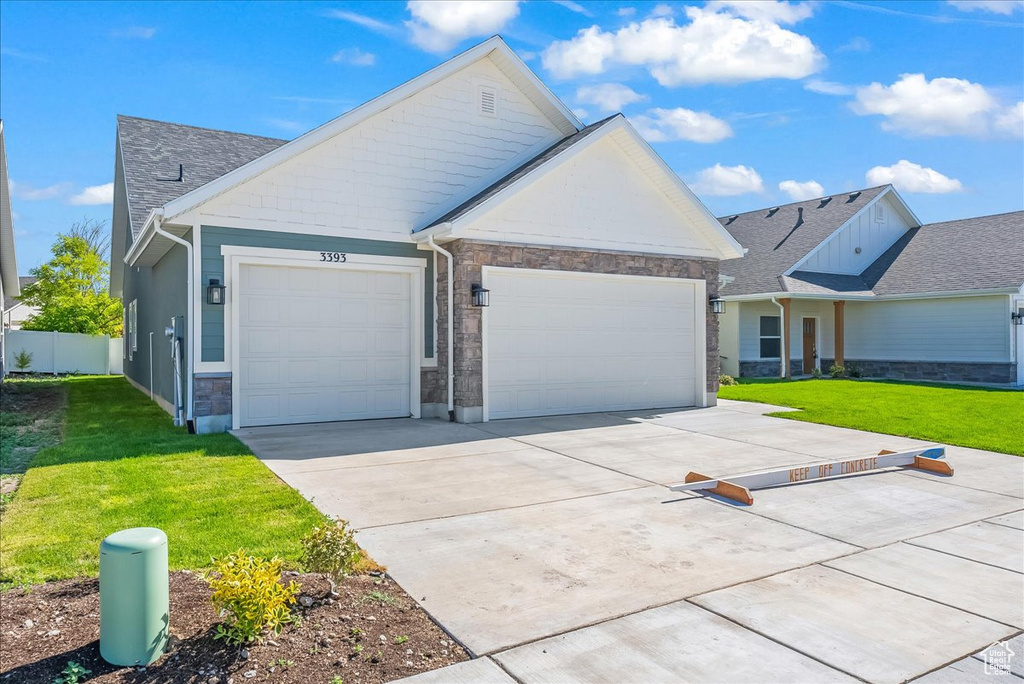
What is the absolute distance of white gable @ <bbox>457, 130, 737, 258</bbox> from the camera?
11406 mm

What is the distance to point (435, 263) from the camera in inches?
464

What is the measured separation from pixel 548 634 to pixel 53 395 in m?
16.1

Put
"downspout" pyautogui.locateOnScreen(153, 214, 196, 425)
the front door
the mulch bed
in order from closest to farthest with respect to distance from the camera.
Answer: the mulch bed
"downspout" pyautogui.locateOnScreen(153, 214, 196, 425)
the front door

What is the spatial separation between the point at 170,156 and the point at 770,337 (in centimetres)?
1766

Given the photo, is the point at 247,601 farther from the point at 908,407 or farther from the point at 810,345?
the point at 810,345

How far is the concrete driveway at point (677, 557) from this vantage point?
3371 mm

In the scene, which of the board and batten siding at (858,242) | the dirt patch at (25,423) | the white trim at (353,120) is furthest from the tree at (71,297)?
the board and batten siding at (858,242)

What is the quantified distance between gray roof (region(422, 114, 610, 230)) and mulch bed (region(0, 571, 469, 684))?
7658mm

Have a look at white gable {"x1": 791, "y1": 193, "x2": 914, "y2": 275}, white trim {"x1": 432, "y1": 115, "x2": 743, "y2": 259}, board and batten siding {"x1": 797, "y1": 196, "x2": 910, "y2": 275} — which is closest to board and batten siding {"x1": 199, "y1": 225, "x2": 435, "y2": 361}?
white trim {"x1": 432, "y1": 115, "x2": 743, "y2": 259}

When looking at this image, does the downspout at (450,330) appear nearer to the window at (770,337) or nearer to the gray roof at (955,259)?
the window at (770,337)

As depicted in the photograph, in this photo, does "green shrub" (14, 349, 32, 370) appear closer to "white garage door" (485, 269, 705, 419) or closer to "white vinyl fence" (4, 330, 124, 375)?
"white vinyl fence" (4, 330, 124, 375)

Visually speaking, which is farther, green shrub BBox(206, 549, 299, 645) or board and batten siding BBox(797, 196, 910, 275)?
board and batten siding BBox(797, 196, 910, 275)

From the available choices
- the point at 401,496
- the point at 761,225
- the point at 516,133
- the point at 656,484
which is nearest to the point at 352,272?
the point at 516,133

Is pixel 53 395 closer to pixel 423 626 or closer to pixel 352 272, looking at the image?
pixel 352 272
